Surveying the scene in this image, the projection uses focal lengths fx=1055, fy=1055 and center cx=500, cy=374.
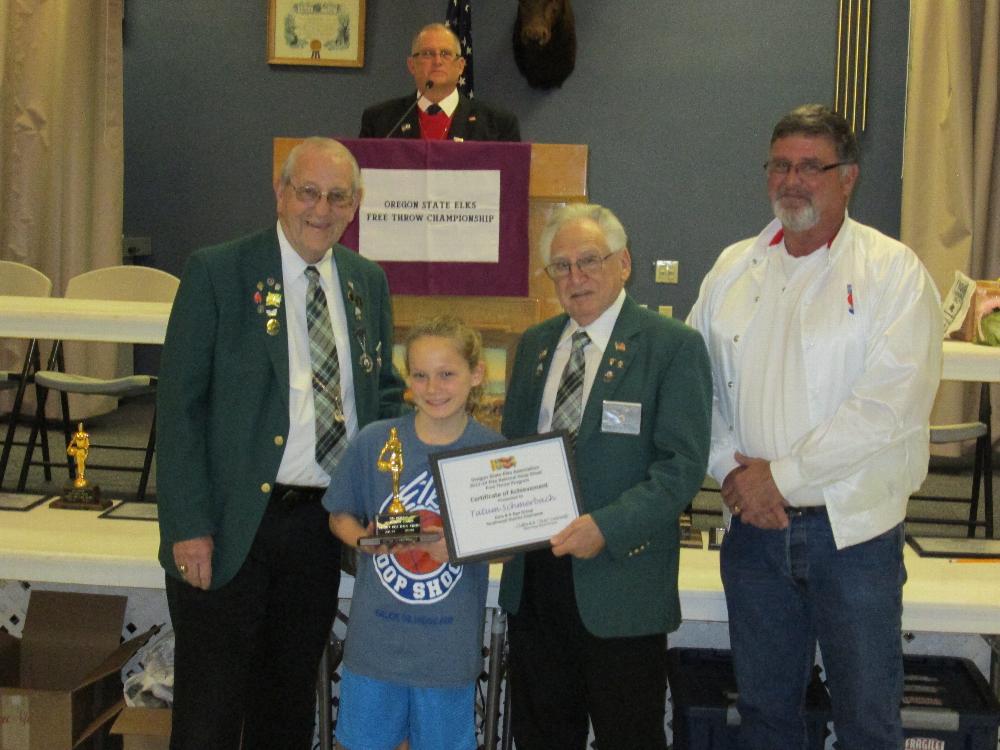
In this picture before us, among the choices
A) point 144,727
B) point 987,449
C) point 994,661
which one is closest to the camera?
point 144,727

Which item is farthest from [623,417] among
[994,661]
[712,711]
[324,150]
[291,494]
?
[994,661]

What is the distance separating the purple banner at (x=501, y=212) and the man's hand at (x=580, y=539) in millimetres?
1020

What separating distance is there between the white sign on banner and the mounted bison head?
3648mm

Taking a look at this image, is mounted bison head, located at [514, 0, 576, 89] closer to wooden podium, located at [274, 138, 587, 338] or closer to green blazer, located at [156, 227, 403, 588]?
wooden podium, located at [274, 138, 587, 338]

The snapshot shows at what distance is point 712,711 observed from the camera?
2.86 metres

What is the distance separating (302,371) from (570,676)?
2.95 feet

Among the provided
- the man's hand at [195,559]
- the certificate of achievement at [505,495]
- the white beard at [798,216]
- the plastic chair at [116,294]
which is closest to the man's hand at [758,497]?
the certificate of achievement at [505,495]

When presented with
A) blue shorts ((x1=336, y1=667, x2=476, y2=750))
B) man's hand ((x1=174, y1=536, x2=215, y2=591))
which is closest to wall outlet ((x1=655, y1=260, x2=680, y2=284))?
blue shorts ((x1=336, y1=667, x2=476, y2=750))

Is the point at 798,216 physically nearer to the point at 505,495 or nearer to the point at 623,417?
the point at 623,417

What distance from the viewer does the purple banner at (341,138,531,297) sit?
298 cm

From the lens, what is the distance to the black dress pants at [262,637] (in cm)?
230

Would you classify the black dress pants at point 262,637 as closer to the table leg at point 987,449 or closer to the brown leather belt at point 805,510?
the brown leather belt at point 805,510

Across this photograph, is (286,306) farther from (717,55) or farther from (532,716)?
(717,55)

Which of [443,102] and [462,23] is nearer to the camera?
[443,102]
